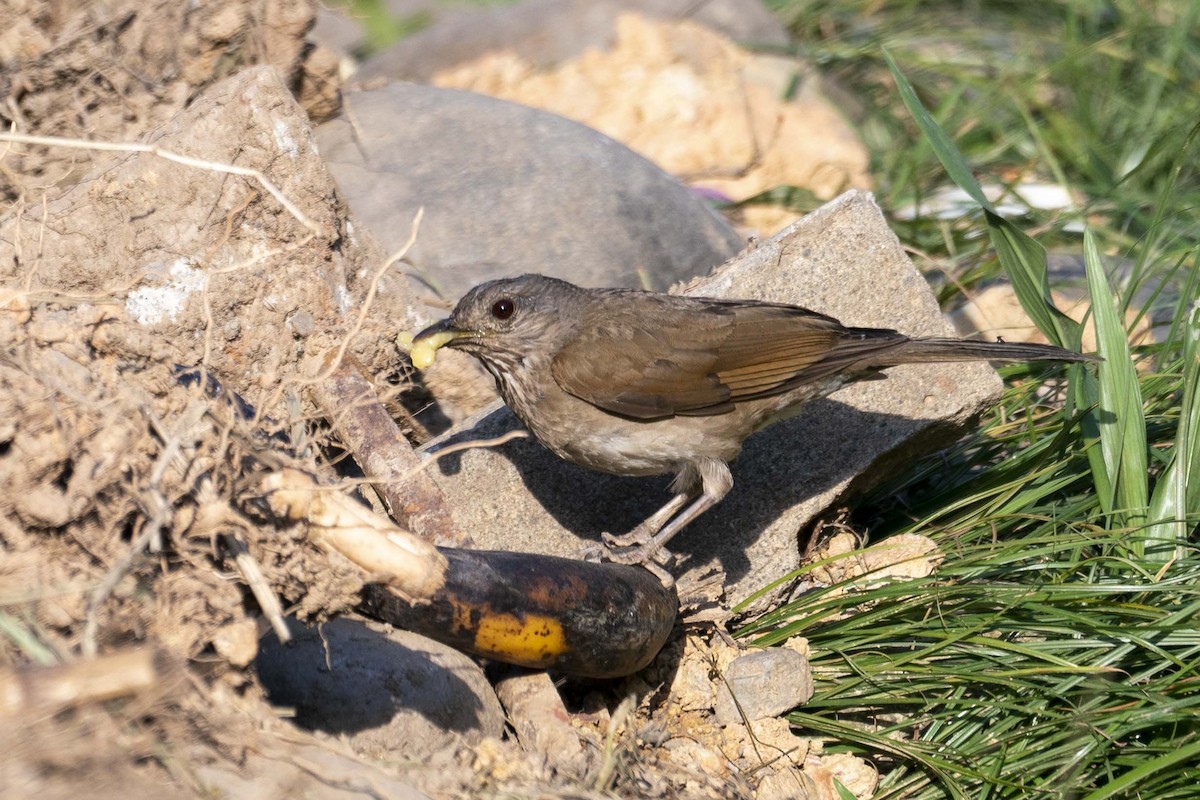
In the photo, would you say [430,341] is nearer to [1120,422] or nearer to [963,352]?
[963,352]

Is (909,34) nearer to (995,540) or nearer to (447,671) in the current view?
(995,540)

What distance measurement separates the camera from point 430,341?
14.2 ft

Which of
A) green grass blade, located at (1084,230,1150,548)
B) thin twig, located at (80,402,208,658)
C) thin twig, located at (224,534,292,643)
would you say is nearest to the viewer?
thin twig, located at (80,402,208,658)

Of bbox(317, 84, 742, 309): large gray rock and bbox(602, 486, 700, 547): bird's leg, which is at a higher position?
bbox(317, 84, 742, 309): large gray rock

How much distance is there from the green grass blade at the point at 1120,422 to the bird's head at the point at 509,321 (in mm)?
1994

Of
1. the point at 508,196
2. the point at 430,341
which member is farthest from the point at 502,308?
the point at 508,196

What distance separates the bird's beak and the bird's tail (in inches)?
62.3

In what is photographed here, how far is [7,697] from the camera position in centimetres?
232

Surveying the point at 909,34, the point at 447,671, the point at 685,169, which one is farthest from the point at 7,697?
the point at 909,34

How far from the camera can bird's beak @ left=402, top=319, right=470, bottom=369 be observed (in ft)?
14.0

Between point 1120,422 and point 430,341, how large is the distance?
254cm

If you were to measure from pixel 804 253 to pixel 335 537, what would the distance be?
2644 mm

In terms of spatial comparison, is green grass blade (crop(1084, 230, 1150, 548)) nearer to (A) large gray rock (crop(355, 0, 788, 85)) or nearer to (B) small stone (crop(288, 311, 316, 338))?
(B) small stone (crop(288, 311, 316, 338))

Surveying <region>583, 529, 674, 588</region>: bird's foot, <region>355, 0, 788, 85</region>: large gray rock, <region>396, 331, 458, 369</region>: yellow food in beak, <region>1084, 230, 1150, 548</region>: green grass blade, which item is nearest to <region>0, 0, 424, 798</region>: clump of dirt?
<region>396, 331, 458, 369</region>: yellow food in beak
